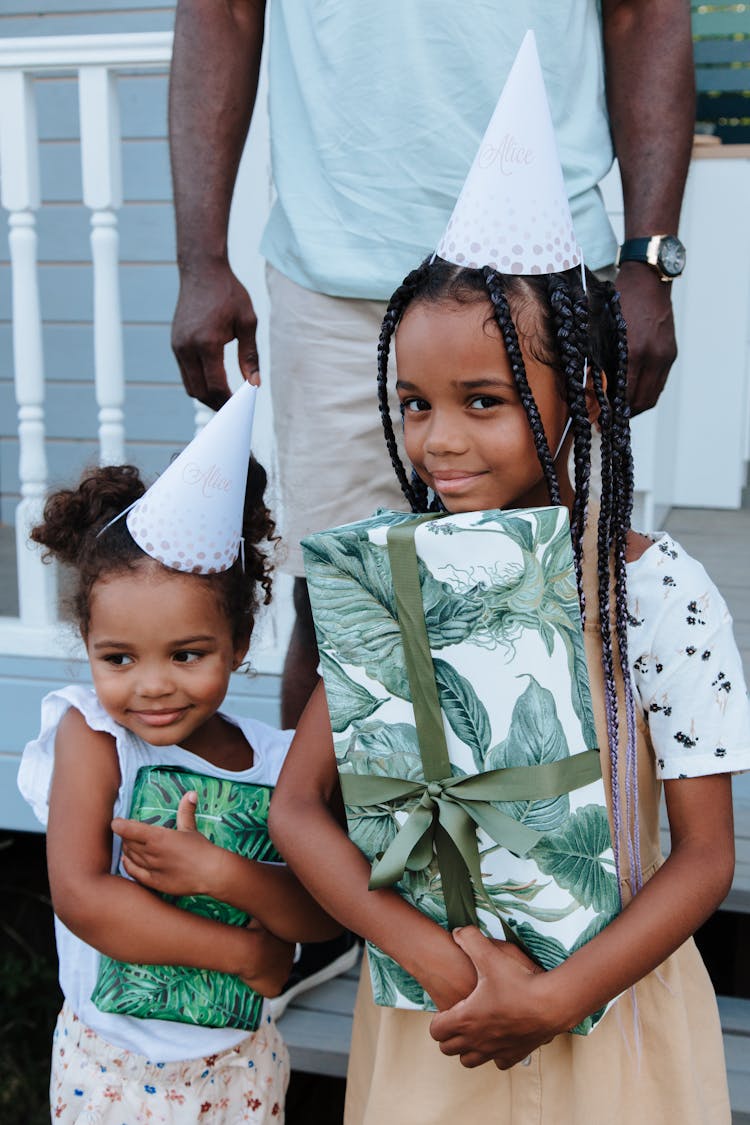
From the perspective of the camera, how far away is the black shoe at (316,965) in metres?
2.10

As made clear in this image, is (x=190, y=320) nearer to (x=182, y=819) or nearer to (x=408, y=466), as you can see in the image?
(x=408, y=466)

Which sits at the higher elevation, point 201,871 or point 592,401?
point 592,401

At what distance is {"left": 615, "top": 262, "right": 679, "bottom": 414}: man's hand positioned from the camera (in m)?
1.58

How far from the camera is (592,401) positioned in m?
1.35

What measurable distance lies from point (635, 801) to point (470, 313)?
57 centimetres

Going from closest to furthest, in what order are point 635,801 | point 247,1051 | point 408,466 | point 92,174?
point 635,801 < point 247,1051 < point 408,466 < point 92,174

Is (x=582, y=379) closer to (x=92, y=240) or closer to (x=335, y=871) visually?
(x=335, y=871)

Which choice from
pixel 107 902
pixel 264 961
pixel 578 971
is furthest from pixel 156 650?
pixel 578 971

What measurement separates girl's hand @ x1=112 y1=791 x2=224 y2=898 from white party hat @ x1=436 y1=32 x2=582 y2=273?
74cm

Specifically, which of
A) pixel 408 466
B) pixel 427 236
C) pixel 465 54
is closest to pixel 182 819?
pixel 408 466

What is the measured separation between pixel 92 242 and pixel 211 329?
36.9 inches

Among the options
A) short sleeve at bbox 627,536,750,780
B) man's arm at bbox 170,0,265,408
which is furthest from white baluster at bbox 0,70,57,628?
short sleeve at bbox 627,536,750,780

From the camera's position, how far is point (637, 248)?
5.43 ft

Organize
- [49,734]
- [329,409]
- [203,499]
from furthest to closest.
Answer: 1. [329,409]
2. [49,734]
3. [203,499]
